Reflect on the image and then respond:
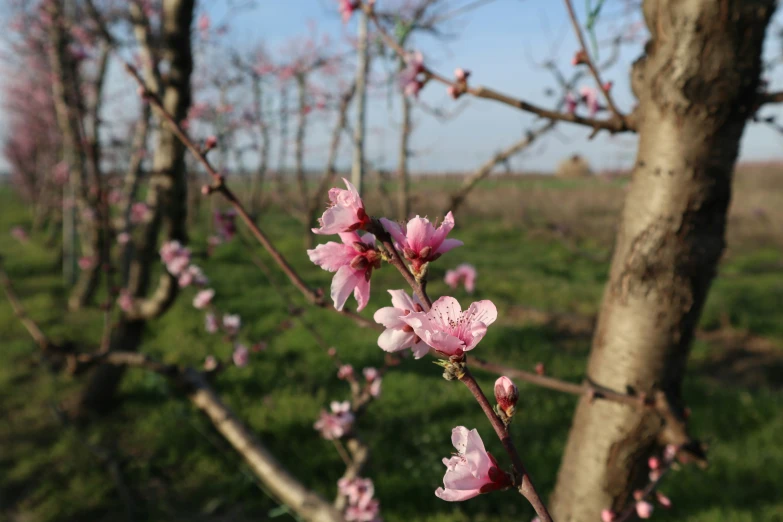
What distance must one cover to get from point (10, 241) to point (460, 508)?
14330 mm

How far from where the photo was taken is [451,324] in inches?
27.3

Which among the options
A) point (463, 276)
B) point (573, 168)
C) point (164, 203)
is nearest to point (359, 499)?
point (463, 276)

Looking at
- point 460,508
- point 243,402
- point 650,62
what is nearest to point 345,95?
point 243,402

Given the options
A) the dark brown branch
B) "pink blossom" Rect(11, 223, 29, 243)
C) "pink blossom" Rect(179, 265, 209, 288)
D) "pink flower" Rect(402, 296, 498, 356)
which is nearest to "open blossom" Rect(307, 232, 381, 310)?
"pink flower" Rect(402, 296, 498, 356)

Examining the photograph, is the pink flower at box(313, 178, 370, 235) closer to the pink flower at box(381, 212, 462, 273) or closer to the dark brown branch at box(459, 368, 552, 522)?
the pink flower at box(381, 212, 462, 273)

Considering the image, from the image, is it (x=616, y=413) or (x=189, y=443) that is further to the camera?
(x=189, y=443)

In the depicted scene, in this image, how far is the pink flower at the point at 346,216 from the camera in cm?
72

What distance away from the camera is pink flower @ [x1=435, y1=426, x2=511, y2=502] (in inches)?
24.0

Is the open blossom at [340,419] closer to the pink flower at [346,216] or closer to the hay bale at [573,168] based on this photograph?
the pink flower at [346,216]

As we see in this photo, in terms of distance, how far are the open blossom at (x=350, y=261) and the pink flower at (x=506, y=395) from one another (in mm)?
246

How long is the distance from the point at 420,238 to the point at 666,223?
811mm

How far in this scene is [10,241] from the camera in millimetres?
12977

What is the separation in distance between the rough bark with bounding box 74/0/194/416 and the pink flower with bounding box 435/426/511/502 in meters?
3.58

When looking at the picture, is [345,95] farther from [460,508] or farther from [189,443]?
[460,508]
